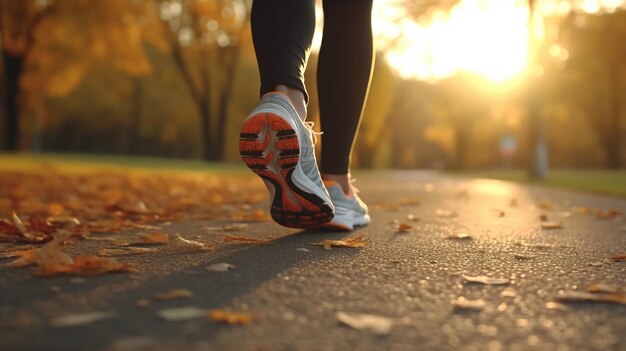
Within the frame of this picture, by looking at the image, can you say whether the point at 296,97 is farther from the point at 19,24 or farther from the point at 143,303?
the point at 19,24

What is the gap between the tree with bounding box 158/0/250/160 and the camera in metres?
20.5

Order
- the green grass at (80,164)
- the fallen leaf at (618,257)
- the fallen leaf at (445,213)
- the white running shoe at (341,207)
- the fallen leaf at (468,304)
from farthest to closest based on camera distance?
→ the green grass at (80,164), the fallen leaf at (445,213), the white running shoe at (341,207), the fallen leaf at (618,257), the fallen leaf at (468,304)

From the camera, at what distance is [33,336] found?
1.05m

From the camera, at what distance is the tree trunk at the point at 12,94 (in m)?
19.1

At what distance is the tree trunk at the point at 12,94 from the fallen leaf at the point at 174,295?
64.0 feet

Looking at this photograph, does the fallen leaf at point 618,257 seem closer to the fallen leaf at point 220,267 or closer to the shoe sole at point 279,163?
the shoe sole at point 279,163

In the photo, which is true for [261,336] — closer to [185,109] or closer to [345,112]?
[345,112]

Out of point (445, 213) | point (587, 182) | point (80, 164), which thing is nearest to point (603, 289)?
point (445, 213)

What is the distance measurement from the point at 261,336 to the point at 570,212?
143 inches

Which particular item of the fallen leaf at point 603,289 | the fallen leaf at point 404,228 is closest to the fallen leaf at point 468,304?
the fallen leaf at point 603,289

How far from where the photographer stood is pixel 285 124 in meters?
1.98

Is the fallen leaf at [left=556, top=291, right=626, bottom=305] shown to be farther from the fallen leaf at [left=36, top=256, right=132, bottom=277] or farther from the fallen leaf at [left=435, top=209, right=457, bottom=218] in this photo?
the fallen leaf at [left=435, top=209, right=457, bottom=218]

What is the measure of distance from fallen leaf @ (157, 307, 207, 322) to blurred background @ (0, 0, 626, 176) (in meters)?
11.9

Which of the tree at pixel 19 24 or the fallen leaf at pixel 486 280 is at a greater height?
the tree at pixel 19 24
